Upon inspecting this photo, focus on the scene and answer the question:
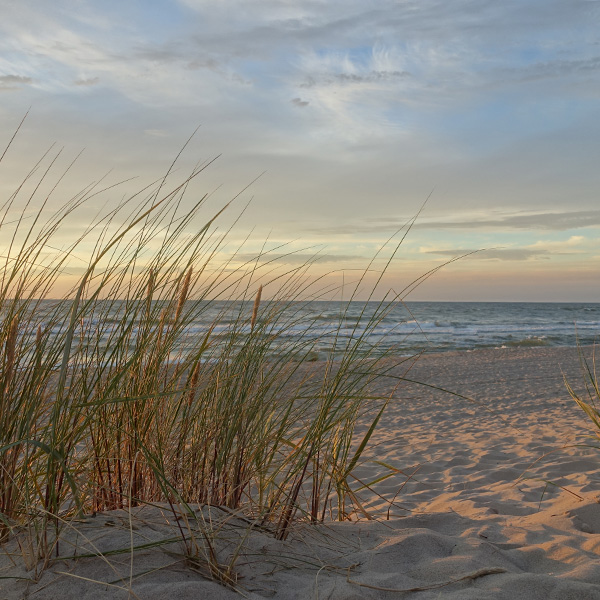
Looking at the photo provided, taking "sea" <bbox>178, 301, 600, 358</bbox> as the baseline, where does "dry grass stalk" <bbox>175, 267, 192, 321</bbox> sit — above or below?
above

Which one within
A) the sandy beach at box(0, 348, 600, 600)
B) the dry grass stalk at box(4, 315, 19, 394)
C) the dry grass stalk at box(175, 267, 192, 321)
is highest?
the dry grass stalk at box(175, 267, 192, 321)

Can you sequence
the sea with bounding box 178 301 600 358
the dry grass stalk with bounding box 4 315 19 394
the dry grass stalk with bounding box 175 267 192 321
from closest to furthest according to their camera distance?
the dry grass stalk with bounding box 4 315 19 394 → the dry grass stalk with bounding box 175 267 192 321 → the sea with bounding box 178 301 600 358

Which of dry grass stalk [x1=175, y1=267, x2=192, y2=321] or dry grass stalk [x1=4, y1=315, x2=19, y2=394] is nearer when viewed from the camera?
dry grass stalk [x1=4, y1=315, x2=19, y2=394]

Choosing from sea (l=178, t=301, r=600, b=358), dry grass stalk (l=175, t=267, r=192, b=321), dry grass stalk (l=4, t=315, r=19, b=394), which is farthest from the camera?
sea (l=178, t=301, r=600, b=358)

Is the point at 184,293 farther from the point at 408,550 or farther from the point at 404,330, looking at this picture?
the point at 404,330

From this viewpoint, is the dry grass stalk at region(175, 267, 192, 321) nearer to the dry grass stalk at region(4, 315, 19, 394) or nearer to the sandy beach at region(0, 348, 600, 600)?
the dry grass stalk at region(4, 315, 19, 394)

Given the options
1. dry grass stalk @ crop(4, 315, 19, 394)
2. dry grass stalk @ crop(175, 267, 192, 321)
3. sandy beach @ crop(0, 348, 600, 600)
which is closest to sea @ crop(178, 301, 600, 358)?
dry grass stalk @ crop(175, 267, 192, 321)

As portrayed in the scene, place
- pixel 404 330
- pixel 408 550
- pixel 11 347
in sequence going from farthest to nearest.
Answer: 1. pixel 404 330
2. pixel 408 550
3. pixel 11 347

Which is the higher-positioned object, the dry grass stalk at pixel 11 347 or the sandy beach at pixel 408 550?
the dry grass stalk at pixel 11 347

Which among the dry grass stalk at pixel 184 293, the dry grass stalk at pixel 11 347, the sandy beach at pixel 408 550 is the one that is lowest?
the sandy beach at pixel 408 550

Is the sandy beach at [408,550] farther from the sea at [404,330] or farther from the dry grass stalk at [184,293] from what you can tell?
the dry grass stalk at [184,293]

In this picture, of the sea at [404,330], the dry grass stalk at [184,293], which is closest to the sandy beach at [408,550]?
the sea at [404,330]

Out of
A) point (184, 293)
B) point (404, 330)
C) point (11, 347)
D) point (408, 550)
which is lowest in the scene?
point (404, 330)

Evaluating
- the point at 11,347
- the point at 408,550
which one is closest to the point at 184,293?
the point at 11,347
